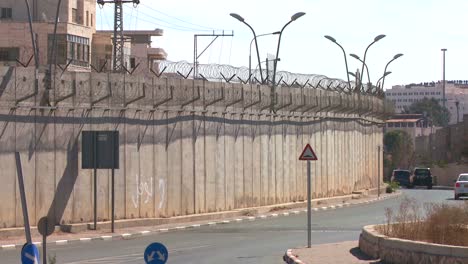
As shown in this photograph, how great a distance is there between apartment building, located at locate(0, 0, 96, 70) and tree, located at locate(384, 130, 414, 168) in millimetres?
47470

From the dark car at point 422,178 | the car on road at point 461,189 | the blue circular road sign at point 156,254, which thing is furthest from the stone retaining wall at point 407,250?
the dark car at point 422,178

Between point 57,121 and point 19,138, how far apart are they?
1.69 metres

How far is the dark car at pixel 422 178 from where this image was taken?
3118 inches

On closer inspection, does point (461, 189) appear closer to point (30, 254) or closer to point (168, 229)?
point (168, 229)

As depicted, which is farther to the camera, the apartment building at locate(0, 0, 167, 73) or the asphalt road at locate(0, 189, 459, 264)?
the apartment building at locate(0, 0, 167, 73)

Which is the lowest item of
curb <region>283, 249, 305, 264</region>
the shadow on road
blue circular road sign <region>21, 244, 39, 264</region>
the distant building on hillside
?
curb <region>283, 249, 305, 264</region>

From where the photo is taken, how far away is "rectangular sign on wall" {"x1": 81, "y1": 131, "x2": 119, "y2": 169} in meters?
29.9

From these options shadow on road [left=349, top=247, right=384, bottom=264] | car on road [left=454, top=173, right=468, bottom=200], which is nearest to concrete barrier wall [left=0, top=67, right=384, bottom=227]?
car on road [left=454, top=173, right=468, bottom=200]

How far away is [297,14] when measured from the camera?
4484 centimetres

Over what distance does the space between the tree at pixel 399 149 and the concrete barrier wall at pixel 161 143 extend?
237ft

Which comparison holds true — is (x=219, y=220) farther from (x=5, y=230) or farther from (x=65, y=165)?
(x=5, y=230)

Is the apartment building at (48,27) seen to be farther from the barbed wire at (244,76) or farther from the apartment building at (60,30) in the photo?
the barbed wire at (244,76)

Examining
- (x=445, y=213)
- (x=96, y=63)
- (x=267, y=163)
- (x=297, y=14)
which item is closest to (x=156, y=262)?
(x=445, y=213)

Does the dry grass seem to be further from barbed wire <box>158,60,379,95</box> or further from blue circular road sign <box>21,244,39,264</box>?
barbed wire <box>158,60,379,95</box>
